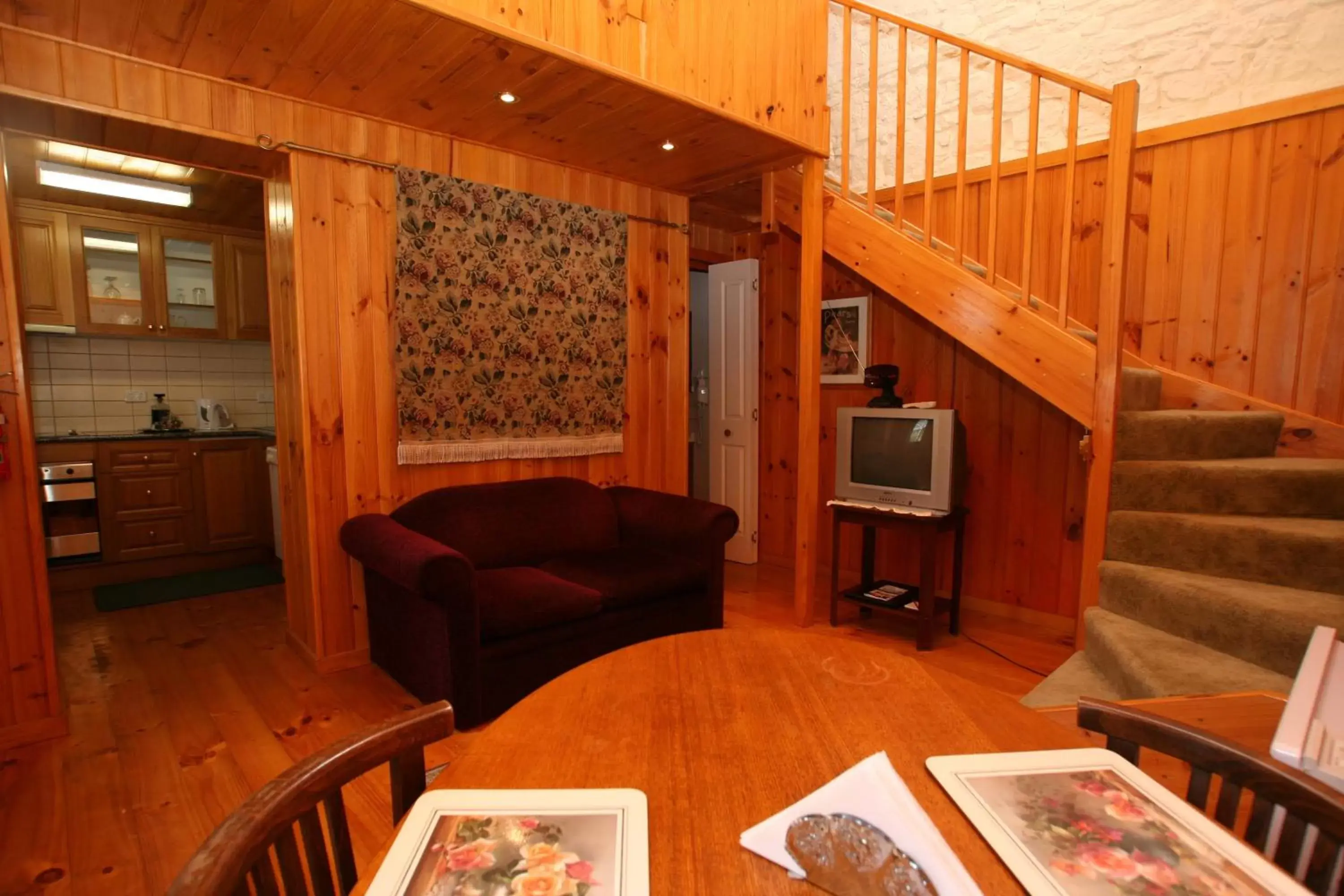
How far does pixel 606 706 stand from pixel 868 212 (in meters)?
2.85

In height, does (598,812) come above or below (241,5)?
below

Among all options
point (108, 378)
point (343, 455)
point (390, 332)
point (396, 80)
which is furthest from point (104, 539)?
point (396, 80)

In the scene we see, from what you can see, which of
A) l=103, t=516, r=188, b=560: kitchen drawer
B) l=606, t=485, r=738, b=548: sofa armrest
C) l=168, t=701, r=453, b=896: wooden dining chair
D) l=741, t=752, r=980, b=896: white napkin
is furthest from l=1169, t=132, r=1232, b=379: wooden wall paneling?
l=103, t=516, r=188, b=560: kitchen drawer

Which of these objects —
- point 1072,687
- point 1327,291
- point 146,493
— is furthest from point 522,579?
point 1327,291

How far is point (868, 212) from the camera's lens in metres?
3.17

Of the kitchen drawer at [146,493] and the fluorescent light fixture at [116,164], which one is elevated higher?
the fluorescent light fixture at [116,164]

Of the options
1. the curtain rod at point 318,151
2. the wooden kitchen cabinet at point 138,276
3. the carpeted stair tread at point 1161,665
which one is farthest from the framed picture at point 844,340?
the wooden kitchen cabinet at point 138,276

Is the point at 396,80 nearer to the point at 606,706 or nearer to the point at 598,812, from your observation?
the point at 606,706

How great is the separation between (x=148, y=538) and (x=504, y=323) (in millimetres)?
2855

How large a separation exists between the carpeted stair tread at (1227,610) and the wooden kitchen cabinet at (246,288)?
5021 mm

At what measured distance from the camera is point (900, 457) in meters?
3.24

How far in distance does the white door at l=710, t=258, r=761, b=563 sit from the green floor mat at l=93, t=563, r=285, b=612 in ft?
9.60

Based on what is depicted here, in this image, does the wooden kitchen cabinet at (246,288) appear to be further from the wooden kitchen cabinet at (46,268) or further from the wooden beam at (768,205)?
the wooden beam at (768,205)

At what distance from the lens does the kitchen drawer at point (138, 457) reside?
3883 millimetres
